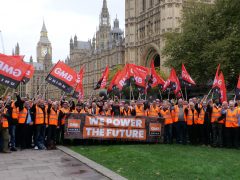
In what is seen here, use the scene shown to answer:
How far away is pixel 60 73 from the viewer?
13461 millimetres

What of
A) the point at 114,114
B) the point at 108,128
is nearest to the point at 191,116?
the point at 114,114

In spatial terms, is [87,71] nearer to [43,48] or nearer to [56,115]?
[56,115]

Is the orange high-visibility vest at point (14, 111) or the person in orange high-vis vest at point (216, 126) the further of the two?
the person in orange high-vis vest at point (216, 126)

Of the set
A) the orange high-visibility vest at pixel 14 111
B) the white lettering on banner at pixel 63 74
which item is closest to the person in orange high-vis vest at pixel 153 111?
the white lettering on banner at pixel 63 74

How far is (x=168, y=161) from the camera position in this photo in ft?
31.2

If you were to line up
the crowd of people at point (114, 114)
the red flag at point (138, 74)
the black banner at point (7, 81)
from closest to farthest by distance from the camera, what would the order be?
the black banner at point (7, 81)
the crowd of people at point (114, 114)
the red flag at point (138, 74)

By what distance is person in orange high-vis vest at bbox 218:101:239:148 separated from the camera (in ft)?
41.5

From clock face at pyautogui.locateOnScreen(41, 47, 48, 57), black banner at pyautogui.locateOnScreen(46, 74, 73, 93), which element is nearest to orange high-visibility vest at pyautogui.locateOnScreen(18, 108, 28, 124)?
black banner at pyautogui.locateOnScreen(46, 74, 73, 93)

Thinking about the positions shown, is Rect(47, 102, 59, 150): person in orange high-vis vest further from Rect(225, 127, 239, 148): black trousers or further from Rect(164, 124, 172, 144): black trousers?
Rect(225, 127, 239, 148): black trousers

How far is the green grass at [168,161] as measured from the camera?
8070 millimetres

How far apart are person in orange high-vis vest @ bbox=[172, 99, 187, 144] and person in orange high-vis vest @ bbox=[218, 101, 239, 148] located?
1.37 metres

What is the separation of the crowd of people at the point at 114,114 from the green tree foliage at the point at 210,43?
10.7 metres

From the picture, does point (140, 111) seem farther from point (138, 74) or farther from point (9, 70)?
point (9, 70)

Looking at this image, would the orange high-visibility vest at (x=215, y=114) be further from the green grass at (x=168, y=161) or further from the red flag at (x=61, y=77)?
the red flag at (x=61, y=77)
